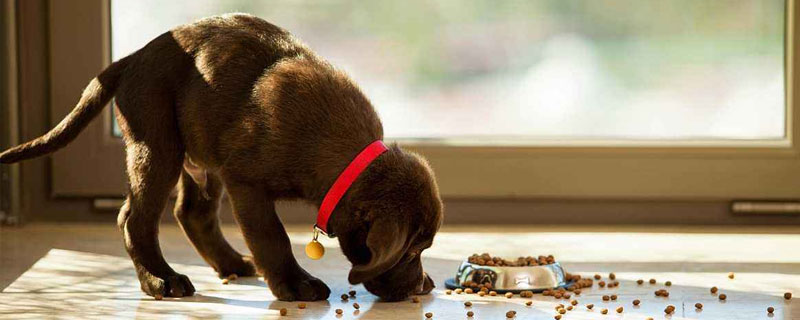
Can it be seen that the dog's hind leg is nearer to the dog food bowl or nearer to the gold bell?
the gold bell

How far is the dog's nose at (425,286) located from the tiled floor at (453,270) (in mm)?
26

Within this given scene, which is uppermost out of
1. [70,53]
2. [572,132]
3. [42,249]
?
[70,53]

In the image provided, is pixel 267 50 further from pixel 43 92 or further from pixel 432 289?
pixel 43 92

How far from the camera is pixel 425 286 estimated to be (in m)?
3.24

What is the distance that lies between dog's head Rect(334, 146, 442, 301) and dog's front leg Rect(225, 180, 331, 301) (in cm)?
20

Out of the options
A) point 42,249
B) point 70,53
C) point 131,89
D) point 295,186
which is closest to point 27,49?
point 70,53

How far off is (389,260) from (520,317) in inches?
14.4

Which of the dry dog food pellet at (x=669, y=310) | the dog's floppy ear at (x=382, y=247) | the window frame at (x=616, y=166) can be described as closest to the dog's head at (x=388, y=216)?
the dog's floppy ear at (x=382, y=247)

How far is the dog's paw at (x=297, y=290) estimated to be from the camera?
10.2 feet

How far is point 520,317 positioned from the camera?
2.93m

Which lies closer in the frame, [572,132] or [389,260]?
[389,260]

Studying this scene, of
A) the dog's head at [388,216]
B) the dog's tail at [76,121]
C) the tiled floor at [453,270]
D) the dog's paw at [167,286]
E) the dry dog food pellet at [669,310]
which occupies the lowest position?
the tiled floor at [453,270]

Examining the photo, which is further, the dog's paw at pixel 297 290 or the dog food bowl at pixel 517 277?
the dog food bowl at pixel 517 277

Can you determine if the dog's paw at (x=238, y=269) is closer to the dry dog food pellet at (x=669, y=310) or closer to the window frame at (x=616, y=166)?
the dry dog food pellet at (x=669, y=310)
